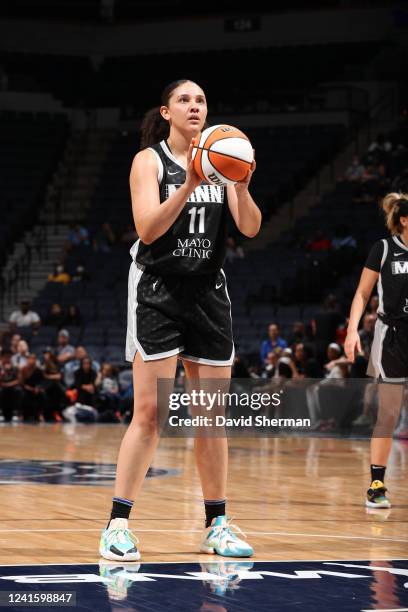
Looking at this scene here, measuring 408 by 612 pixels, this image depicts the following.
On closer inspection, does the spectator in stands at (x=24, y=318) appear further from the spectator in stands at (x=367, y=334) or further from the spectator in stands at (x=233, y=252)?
the spectator in stands at (x=367, y=334)

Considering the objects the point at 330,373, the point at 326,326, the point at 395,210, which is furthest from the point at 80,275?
the point at 395,210

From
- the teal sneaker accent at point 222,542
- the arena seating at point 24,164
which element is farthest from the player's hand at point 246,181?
the arena seating at point 24,164

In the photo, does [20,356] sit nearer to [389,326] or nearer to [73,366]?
[73,366]

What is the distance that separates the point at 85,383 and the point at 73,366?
83cm

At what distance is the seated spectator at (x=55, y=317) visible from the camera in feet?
61.9

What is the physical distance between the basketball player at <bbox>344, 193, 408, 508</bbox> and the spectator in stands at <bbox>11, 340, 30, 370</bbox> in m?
10.3

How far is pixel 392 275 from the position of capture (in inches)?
260

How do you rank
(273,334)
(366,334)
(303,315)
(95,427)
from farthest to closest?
(303,315), (273,334), (95,427), (366,334)

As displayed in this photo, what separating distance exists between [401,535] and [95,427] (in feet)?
Result: 30.6

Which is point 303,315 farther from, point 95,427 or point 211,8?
point 211,8

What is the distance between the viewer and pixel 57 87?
1086 inches

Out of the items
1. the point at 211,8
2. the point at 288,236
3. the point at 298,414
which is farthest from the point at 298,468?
the point at 211,8

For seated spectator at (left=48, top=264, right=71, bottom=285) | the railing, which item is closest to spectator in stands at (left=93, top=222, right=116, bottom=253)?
seated spectator at (left=48, top=264, right=71, bottom=285)

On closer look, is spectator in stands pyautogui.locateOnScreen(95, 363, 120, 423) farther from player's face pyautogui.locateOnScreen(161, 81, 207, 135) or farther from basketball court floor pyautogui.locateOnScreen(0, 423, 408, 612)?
player's face pyautogui.locateOnScreen(161, 81, 207, 135)
